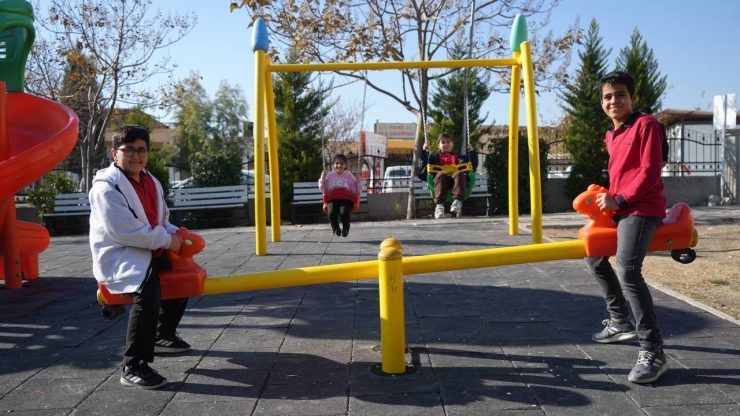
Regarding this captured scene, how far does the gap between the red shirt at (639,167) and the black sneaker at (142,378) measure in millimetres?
2701

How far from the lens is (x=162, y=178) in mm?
16344

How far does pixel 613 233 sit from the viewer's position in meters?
3.53

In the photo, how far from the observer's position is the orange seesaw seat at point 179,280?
134 inches

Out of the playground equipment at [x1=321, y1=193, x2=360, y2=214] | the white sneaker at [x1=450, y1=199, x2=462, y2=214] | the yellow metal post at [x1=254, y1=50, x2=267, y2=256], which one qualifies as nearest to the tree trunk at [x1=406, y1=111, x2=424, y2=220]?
the playground equipment at [x1=321, y1=193, x2=360, y2=214]

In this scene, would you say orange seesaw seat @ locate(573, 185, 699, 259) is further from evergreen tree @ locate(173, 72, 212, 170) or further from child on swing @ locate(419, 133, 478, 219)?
evergreen tree @ locate(173, 72, 212, 170)

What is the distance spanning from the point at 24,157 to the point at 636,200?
5.40 metres

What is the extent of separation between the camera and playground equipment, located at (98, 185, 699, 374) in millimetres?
3389

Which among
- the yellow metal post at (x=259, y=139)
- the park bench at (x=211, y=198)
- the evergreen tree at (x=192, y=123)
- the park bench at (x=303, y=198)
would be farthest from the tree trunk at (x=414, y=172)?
the evergreen tree at (x=192, y=123)


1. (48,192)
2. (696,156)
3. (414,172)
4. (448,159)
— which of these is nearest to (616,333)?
(448,159)

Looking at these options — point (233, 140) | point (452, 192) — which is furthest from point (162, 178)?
point (233, 140)

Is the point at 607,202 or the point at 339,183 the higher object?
the point at 339,183

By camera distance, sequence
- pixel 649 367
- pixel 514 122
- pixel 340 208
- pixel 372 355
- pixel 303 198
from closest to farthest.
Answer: pixel 649 367 → pixel 372 355 → pixel 514 122 → pixel 340 208 → pixel 303 198

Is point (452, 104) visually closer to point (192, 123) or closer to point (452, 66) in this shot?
point (452, 66)

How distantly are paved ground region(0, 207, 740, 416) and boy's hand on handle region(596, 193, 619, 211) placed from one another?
0.89 meters
